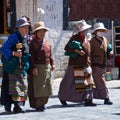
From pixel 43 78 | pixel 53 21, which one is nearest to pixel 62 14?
pixel 53 21

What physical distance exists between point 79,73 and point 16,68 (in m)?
1.57

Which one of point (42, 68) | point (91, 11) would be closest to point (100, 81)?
point (42, 68)

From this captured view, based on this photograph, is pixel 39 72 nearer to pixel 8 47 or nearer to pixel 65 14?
pixel 8 47

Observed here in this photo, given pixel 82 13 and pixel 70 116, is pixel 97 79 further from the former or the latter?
pixel 82 13

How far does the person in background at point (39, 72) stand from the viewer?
10312 mm

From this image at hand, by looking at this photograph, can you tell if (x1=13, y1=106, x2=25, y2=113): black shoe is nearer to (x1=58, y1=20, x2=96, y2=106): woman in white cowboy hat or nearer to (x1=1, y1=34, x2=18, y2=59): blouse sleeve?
(x1=1, y1=34, x2=18, y2=59): blouse sleeve

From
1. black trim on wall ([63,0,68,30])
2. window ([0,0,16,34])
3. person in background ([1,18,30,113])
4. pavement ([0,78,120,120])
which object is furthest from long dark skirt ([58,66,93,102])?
black trim on wall ([63,0,68,30])

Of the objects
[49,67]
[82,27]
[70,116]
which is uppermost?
[82,27]

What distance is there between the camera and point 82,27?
436 inches

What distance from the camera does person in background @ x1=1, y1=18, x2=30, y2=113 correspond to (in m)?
9.87

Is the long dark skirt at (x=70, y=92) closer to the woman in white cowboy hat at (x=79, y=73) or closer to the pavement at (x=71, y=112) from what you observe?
the woman in white cowboy hat at (x=79, y=73)

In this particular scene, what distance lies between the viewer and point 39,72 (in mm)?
10305

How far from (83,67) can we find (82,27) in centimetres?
75

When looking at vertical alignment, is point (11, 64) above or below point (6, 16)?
below
